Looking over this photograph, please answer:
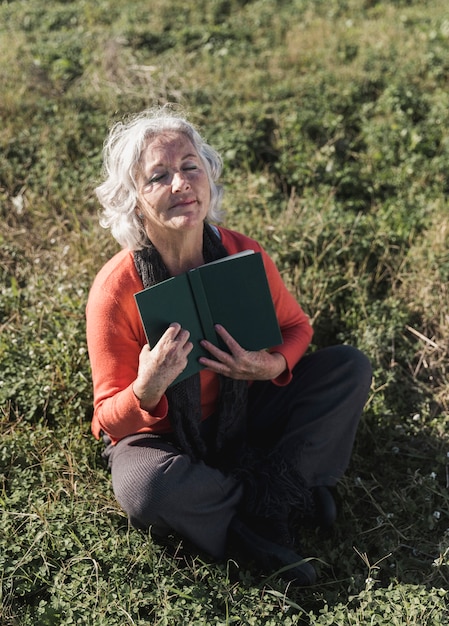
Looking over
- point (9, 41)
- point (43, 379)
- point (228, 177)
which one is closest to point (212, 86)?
point (228, 177)

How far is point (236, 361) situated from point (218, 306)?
224 mm

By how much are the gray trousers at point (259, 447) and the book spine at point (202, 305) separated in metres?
0.50

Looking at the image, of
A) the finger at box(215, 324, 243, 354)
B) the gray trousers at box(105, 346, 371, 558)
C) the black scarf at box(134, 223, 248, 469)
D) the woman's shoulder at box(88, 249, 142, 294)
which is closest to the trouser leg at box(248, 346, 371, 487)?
the gray trousers at box(105, 346, 371, 558)

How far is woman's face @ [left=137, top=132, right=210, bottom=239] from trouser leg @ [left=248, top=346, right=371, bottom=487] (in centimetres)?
91

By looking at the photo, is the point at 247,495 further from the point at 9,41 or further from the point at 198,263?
the point at 9,41

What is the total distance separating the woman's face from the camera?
2520 millimetres

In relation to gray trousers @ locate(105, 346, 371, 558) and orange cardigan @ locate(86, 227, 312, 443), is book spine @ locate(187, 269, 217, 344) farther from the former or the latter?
gray trousers @ locate(105, 346, 371, 558)

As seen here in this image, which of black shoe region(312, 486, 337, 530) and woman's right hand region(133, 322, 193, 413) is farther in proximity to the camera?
black shoe region(312, 486, 337, 530)

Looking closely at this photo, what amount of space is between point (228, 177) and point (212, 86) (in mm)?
1327

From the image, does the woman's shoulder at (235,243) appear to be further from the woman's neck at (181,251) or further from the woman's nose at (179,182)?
the woman's nose at (179,182)

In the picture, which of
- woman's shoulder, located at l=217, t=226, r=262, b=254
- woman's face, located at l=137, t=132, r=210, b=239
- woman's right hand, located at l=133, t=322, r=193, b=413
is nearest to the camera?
woman's right hand, located at l=133, t=322, r=193, b=413

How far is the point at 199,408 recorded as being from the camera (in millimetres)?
2773

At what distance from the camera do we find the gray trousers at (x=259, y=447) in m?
2.58

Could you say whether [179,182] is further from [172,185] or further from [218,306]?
[218,306]
